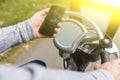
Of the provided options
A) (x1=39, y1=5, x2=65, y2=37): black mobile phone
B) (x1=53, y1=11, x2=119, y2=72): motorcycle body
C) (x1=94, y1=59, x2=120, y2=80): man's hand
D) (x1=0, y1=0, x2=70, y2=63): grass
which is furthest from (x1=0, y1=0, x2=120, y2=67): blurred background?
(x1=94, y1=59, x2=120, y2=80): man's hand

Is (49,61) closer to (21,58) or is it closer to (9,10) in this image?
(21,58)

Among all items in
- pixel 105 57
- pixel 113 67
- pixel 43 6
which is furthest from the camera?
pixel 43 6

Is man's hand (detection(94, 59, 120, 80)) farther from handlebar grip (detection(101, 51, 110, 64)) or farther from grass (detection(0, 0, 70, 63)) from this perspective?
grass (detection(0, 0, 70, 63))

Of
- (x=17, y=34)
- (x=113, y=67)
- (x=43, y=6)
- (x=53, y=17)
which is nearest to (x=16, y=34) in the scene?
A: (x=17, y=34)

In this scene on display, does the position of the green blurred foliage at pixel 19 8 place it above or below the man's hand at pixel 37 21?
below

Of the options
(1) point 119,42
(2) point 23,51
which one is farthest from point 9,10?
(1) point 119,42

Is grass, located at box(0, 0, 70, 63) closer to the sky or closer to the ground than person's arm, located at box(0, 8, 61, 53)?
closer to the ground

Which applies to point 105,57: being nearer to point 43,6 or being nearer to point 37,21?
point 37,21

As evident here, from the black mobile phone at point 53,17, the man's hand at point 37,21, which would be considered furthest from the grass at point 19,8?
the black mobile phone at point 53,17

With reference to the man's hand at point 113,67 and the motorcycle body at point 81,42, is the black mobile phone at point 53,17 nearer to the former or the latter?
the motorcycle body at point 81,42

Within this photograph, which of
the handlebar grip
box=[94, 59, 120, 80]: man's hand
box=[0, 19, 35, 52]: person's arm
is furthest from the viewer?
box=[0, 19, 35, 52]: person's arm

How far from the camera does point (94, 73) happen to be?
5.36ft

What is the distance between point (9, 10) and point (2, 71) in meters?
5.00

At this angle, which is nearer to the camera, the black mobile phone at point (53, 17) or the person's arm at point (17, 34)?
the black mobile phone at point (53, 17)
